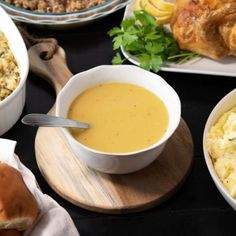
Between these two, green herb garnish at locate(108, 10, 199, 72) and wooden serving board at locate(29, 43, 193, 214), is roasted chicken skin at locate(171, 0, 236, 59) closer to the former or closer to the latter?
green herb garnish at locate(108, 10, 199, 72)

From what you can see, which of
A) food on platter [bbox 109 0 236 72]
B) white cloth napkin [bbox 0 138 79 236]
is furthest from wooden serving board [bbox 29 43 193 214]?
food on platter [bbox 109 0 236 72]

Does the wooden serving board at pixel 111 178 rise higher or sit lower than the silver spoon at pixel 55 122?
lower

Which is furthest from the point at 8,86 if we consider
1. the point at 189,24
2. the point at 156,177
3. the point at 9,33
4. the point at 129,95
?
the point at 189,24

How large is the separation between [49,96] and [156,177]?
0.50 meters

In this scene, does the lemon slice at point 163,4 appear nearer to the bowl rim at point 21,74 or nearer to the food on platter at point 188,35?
the food on platter at point 188,35

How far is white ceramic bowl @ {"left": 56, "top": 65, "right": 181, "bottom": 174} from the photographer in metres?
1.28

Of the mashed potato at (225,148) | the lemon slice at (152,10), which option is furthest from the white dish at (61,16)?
the mashed potato at (225,148)

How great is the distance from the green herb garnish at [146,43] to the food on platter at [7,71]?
344 mm

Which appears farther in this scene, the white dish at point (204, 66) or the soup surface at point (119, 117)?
the white dish at point (204, 66)

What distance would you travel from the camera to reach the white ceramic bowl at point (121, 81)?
1278 millimetres

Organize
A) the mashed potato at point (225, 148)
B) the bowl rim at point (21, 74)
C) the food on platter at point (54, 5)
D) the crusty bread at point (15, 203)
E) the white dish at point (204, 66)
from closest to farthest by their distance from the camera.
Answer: the crusty bread at point (15, 203) < the mashed potato at point (225, 148) < the bowl rim at point (21, 74) < the white dish at point (204, 66) < the food on platter at point (54, 5)

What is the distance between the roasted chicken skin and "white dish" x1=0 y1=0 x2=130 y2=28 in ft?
0.98

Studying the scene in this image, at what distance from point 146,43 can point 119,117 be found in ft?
1.55

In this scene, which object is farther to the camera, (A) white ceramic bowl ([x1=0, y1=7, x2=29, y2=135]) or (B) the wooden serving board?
(A) white ceramic bowl ([x1=0, y1=7, x2=29, y2=135])
